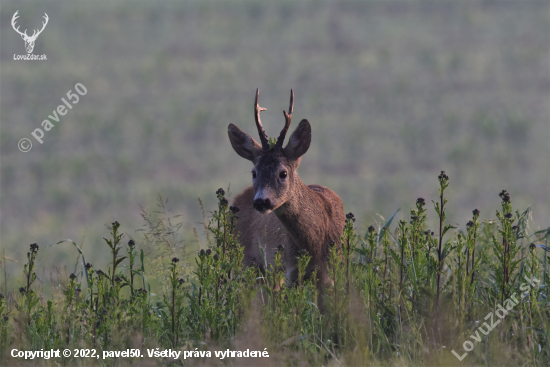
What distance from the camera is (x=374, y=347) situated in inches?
187

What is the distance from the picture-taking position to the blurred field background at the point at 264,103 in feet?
73.6

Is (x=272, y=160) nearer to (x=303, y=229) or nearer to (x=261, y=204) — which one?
(x=261, y=204)

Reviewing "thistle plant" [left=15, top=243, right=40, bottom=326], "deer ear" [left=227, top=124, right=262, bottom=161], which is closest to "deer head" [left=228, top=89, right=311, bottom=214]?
"deer ear" [left=227, top=124, right=262, bottom=161]

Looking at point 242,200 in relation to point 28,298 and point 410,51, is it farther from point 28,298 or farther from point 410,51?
point 410,51

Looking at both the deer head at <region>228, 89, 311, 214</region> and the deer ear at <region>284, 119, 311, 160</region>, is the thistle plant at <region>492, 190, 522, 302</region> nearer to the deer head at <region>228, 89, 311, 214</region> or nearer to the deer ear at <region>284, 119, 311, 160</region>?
the deer head at <region>228, 89, 311, 214</region>

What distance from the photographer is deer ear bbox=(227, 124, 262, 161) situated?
6.54 m

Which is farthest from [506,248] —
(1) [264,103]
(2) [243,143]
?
(1) [264,103]

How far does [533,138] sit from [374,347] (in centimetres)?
2236

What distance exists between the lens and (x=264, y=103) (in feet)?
90.2

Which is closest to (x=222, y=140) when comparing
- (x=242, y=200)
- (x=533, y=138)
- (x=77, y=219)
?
(x=77, y=219)

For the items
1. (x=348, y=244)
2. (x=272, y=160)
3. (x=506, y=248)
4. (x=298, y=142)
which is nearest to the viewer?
(x=506, y=248)

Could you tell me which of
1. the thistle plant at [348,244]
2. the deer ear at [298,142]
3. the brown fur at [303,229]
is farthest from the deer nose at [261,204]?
the thistle plant at [348,244]

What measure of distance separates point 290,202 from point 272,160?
383mm

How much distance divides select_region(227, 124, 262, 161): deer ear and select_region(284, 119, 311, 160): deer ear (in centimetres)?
28
